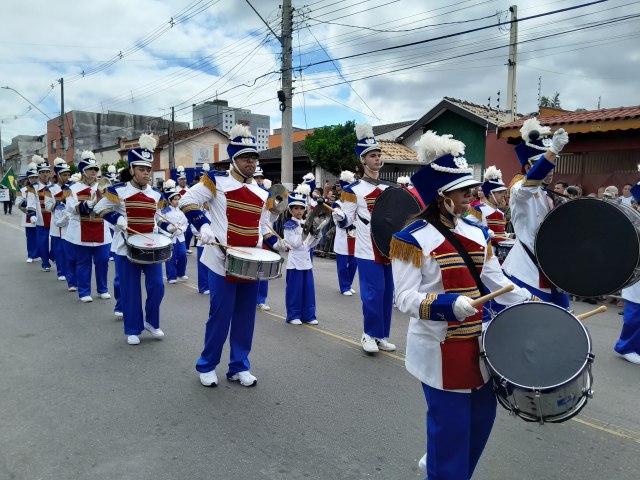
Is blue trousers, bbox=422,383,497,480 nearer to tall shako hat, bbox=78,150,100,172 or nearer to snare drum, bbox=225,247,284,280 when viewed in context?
snare drum, bbox=225,247,284,280

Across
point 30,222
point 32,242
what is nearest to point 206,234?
point 30,222

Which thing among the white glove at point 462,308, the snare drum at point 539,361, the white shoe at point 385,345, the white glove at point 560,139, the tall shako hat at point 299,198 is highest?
the white glove at point 560,139

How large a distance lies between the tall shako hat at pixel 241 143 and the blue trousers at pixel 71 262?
17.2ft

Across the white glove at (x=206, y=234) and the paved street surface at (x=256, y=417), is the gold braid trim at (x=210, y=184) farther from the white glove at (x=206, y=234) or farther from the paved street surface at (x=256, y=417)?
the paved street surface at (x=256, y=417)

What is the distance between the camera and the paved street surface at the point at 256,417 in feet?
11.5

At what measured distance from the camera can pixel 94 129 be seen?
200ft

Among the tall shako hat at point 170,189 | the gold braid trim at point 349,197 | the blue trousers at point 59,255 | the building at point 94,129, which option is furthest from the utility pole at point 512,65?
the building at point 94,129

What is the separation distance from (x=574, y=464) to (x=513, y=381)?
170cm

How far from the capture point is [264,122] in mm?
56031

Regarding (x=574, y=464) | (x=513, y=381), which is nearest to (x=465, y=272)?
(x=513, y=381)

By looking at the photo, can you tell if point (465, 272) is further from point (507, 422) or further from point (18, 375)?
point (18, 375)

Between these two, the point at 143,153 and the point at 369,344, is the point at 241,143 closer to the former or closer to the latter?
the point at 143,153

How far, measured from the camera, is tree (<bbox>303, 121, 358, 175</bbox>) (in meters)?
19.5

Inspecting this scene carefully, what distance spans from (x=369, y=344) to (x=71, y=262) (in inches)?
237
